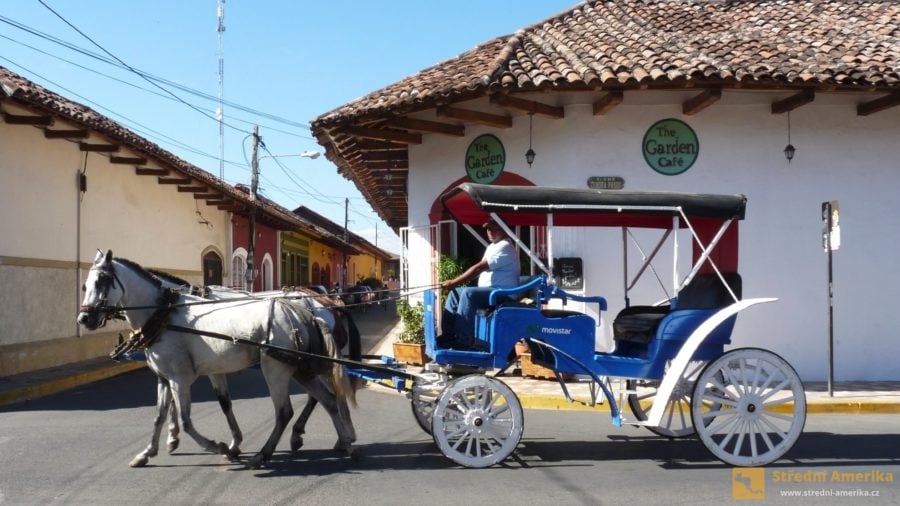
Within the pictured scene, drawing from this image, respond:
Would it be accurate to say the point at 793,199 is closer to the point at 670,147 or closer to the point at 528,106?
the point at 670,147

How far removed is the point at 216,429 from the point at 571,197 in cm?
401

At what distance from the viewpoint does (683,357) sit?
5.35 meters

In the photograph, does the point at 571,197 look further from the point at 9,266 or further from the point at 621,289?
the point at 9,266

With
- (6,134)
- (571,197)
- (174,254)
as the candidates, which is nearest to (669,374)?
(571,197)

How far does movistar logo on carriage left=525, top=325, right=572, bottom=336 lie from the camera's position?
18.1 feet

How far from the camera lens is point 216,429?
683cm

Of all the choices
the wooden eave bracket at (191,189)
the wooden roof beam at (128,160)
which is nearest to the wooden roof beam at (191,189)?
the wooden eave bracket at (191,189)

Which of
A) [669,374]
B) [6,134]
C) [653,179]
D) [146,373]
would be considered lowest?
[146,373]

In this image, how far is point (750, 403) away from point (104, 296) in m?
4.87

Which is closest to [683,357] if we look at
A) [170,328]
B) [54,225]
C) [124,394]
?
[170,328]

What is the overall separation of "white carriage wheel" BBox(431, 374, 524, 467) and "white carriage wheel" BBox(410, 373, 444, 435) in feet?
1.06

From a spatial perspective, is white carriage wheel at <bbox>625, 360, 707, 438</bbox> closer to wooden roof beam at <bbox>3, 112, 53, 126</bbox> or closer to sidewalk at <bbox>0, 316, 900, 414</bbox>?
sidewalk at <bbox>0, 316, 900, 414</bbox>

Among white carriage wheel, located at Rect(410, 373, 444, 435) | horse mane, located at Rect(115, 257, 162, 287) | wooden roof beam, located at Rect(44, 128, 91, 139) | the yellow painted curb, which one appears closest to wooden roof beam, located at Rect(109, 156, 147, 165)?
wooden roof beam, located at Rect(44, 128, 91, 139)

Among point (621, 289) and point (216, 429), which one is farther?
point (621, 289)
